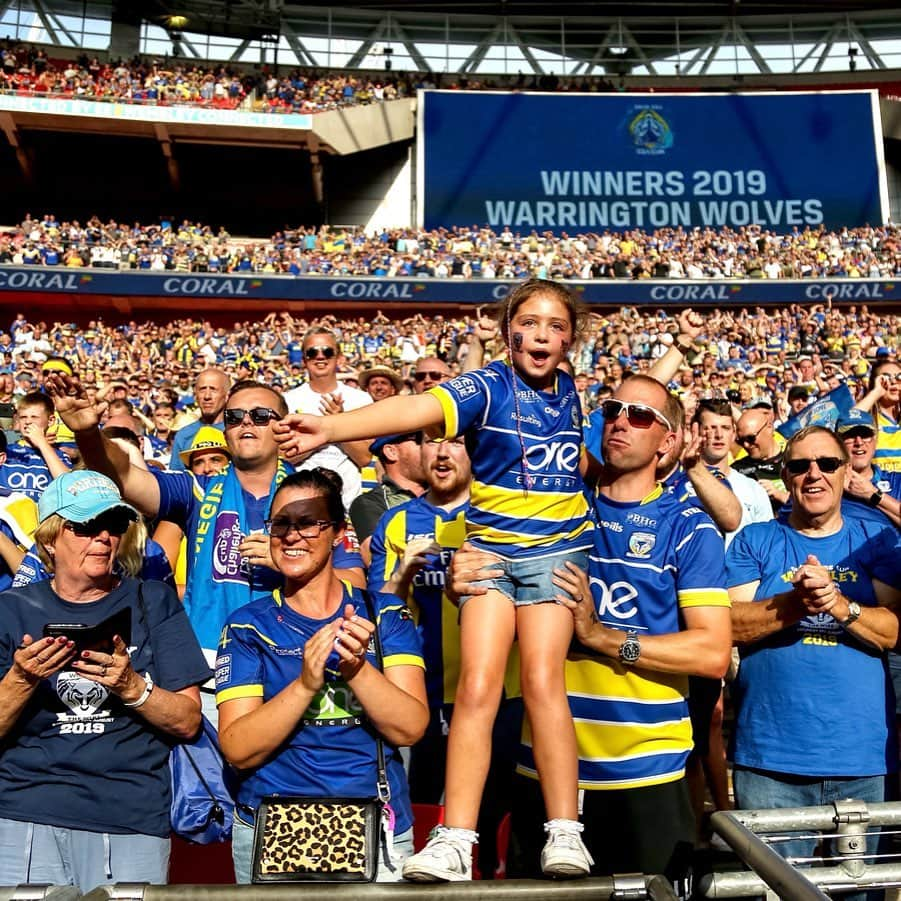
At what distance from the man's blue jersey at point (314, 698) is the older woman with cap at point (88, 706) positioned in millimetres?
254

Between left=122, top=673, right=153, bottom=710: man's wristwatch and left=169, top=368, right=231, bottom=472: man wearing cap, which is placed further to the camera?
left=169, top=368, right=231, bottom=472: man wearing cap

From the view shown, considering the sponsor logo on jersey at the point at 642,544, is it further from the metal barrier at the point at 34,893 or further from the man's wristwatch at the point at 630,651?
the metal barrier at the point at 34,893

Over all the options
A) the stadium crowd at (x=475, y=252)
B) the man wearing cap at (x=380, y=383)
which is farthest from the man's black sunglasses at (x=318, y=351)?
the stadium crowd at (x=475, y=252)

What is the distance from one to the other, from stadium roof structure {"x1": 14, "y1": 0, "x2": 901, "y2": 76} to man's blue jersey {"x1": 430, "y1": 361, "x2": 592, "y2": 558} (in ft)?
119

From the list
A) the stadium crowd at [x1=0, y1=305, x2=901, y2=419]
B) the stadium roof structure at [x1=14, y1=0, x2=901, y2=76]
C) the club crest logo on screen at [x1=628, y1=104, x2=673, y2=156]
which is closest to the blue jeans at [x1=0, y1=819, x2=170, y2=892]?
the stadium crowd at [x1=0, y1=305, x2=901, y2=419]

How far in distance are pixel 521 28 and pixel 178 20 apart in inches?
499

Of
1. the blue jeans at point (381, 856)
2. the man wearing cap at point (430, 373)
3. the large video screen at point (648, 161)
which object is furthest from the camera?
the large video screen at point (648, 161)

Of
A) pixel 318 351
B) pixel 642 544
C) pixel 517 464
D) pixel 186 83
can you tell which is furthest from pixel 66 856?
pixel 186 83

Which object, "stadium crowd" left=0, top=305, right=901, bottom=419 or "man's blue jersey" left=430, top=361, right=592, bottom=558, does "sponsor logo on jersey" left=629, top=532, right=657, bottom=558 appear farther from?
"stadium crowd" left=0, top=305, right=901, bottom=419

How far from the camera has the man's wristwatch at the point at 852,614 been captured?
3.52 metres

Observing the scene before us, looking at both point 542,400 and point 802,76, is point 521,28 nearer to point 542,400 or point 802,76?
point 802,76

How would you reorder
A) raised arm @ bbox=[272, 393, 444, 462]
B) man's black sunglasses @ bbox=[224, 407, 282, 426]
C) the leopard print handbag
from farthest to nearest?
man's black sunglasses @ bbox=[224, 407, 282, 426] < raised arm @ bbox=[272, 393, 444, 462] < the leopard print handbag

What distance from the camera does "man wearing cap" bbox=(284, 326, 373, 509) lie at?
5.76m

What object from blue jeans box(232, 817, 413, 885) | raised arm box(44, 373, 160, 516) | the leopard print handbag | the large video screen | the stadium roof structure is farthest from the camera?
the stadium roof structure
